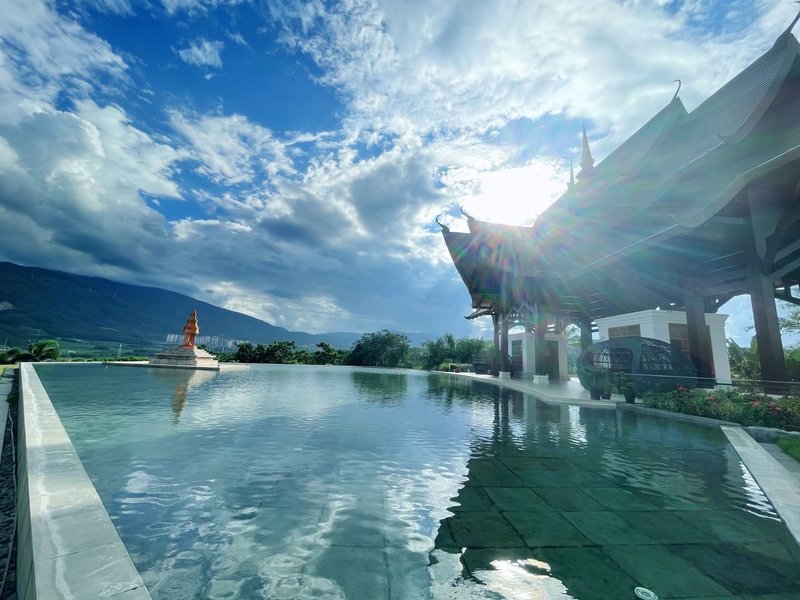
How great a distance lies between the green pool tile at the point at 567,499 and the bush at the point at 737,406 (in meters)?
5.95

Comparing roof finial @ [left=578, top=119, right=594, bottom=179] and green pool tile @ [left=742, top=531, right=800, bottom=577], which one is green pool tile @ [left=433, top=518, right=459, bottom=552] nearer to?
green pool tile @ [left=742, top=531, right=800, bottom=577]

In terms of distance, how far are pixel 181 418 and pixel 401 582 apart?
6.44 meters

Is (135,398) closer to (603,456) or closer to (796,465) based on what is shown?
(603,456)

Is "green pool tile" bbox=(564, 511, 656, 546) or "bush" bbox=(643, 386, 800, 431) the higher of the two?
"bush" bbox=(643, 386, 800, 431)

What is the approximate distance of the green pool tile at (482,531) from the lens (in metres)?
2.65

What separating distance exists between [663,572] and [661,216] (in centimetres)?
1520

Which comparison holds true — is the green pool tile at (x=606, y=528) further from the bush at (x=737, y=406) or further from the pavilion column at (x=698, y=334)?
the pavilion column at (x=698, y=334)

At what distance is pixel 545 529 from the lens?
2900 millimetres

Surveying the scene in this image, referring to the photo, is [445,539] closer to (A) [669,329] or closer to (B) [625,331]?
(A) [669,329]

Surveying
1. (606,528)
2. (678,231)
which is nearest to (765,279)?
(678,231)

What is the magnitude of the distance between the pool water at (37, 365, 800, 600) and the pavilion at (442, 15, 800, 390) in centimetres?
540

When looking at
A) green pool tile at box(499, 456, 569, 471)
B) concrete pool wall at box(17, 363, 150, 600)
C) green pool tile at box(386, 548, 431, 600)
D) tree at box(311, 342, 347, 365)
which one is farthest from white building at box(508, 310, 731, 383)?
tree at box(311, 342, 347, 365)

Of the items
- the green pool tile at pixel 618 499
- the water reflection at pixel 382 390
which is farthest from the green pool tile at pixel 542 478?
the water reflection at pixel 382 390

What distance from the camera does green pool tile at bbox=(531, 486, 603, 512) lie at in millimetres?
3342
